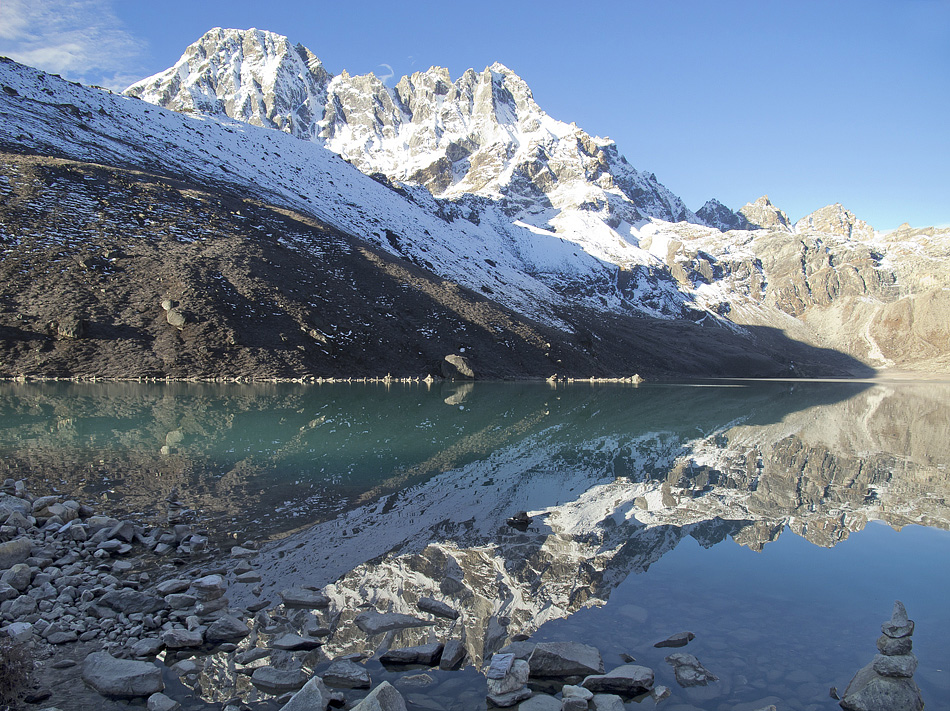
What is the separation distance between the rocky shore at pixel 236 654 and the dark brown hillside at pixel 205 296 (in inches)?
1709

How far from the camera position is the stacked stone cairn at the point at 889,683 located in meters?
6.55

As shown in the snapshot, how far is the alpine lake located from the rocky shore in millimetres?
120

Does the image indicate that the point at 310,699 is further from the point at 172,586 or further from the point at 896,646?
the point at 896,646

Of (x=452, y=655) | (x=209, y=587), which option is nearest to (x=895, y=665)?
(x=452, y=655)

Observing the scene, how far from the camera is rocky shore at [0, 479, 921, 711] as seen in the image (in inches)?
251

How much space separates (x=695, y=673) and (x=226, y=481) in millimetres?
13139

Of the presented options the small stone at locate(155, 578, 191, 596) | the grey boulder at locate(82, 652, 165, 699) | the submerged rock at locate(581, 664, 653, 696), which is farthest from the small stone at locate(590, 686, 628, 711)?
the small stone at locate(155, 578, 191, 596)

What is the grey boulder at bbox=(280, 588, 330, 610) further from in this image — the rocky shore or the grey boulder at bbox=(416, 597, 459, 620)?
the grey boulder at bbox=(416, 597, 459, 620)

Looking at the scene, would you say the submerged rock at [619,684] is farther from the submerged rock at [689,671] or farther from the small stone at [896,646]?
the small stone at [896,646]

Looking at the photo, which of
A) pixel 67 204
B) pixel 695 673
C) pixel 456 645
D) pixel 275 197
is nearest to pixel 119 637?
pixel 456 645

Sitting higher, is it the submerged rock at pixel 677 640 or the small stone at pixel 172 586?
the submerged rock at pixel 677 640

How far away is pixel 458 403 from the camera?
42031mm

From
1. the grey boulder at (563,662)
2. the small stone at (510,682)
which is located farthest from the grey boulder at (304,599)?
the grey boulder at (563,662)

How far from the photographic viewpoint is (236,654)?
7.38m
